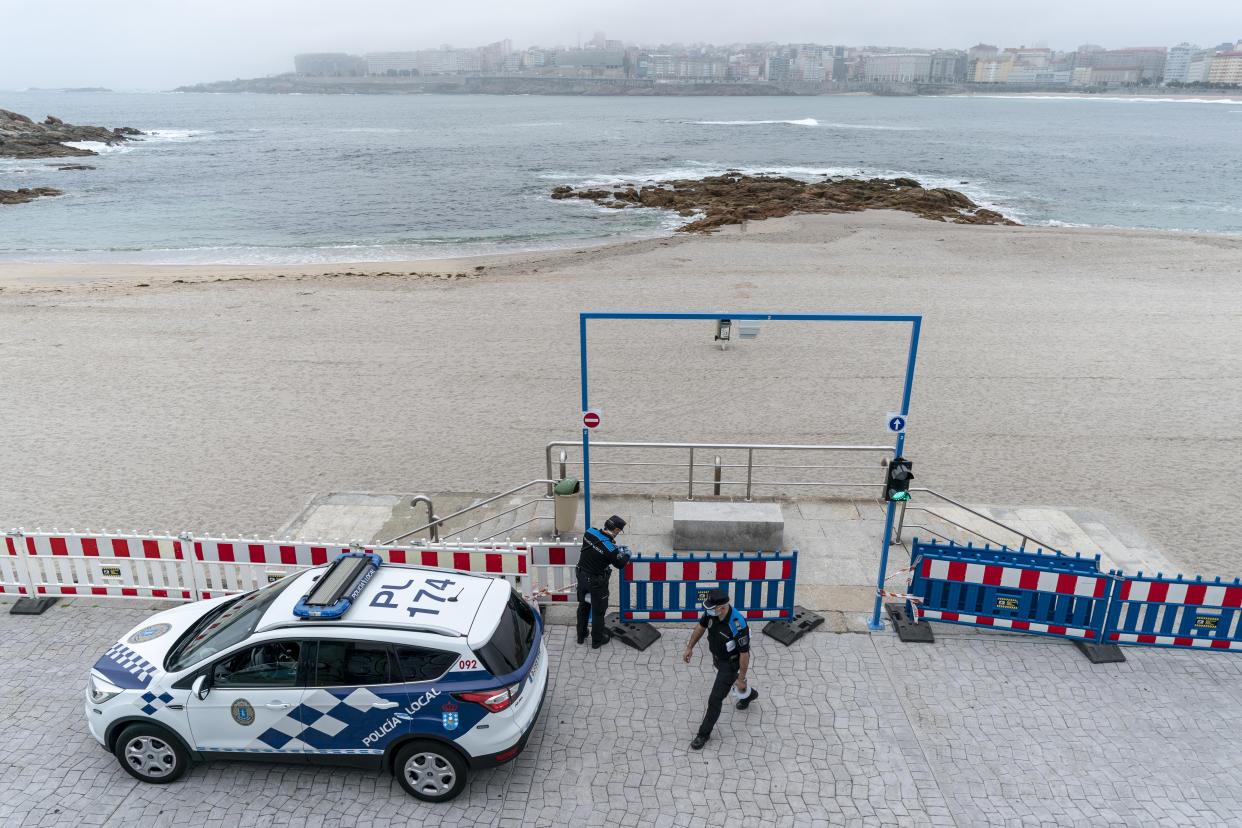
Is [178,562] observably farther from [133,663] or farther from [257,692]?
[257,692]

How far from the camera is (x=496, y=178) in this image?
68.6 m

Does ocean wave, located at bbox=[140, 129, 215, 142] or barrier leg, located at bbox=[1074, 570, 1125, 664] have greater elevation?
ocean wave, located at bbox=[140, 129, 215, 142]

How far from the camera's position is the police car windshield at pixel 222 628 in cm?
696

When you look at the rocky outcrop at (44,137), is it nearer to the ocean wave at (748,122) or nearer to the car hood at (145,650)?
the ocean wave at (748,122)

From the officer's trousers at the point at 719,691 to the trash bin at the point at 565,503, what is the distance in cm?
428

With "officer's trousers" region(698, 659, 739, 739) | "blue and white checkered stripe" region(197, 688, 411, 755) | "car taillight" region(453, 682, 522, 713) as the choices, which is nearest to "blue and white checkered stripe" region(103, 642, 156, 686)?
"blue and white checkered stripe" region(197, 688, 411, 755)

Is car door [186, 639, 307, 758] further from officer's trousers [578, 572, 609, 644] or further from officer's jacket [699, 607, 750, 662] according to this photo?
officer's jacket [699, 607, 750, 662]

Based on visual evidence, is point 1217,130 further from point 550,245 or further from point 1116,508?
point 1116,508

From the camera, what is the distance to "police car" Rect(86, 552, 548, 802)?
262 inches

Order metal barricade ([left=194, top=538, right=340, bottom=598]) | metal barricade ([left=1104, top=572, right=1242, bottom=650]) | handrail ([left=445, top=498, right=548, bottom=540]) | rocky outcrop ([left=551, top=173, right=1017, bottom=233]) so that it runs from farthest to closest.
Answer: rocky outcrop ([left=551, top=173, right=1017, bottom=233]) → handrail ([left=445, top=498, right=548, bottom=540]) → metal barricade ([left=194, top=538, right=340, bottom=598]) → metal barricade ([left=1104, top=572, right=1242, bottom=650])

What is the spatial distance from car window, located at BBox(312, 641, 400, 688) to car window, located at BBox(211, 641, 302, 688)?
216 millimetres

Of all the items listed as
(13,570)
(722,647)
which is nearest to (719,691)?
(722,647)

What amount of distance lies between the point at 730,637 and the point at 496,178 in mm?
66062

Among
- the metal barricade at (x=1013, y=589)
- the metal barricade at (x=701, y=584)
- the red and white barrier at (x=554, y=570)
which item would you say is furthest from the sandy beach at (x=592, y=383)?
the metal barricade at (x=701, y=584)
